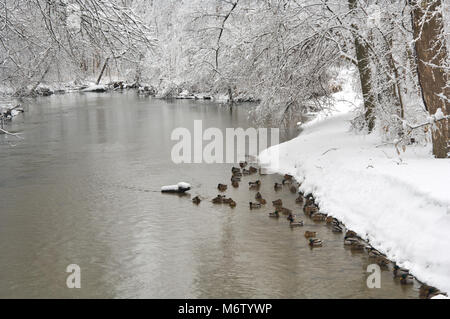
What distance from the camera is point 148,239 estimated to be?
10.3 metres

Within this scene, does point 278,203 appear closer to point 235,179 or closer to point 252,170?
point 235,179

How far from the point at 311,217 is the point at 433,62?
4086mm

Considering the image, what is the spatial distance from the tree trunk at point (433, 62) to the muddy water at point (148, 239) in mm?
3125

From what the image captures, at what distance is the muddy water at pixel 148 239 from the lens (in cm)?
809

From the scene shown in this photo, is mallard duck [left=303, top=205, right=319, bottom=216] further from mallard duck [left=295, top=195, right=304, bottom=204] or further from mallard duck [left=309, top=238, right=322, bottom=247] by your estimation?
mallard duck [left=309, top=238, right=322, bottom=247]

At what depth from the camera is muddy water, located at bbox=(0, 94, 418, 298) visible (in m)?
8.09

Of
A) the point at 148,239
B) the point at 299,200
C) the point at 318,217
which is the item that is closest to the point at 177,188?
the point at 299,200

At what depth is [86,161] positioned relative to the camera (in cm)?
1827

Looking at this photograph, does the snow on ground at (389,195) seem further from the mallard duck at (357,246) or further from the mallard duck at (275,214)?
the mallard duck at (275,214)

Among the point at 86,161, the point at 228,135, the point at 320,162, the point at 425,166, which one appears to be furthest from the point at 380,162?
the point at 228,135

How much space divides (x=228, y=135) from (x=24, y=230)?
13380 mm

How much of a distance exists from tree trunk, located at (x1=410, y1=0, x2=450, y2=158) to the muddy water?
312 centimetres

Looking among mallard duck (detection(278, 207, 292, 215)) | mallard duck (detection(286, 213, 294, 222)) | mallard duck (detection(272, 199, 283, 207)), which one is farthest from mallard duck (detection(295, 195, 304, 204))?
mallard duck (detection(286, 213, 294, 222))
